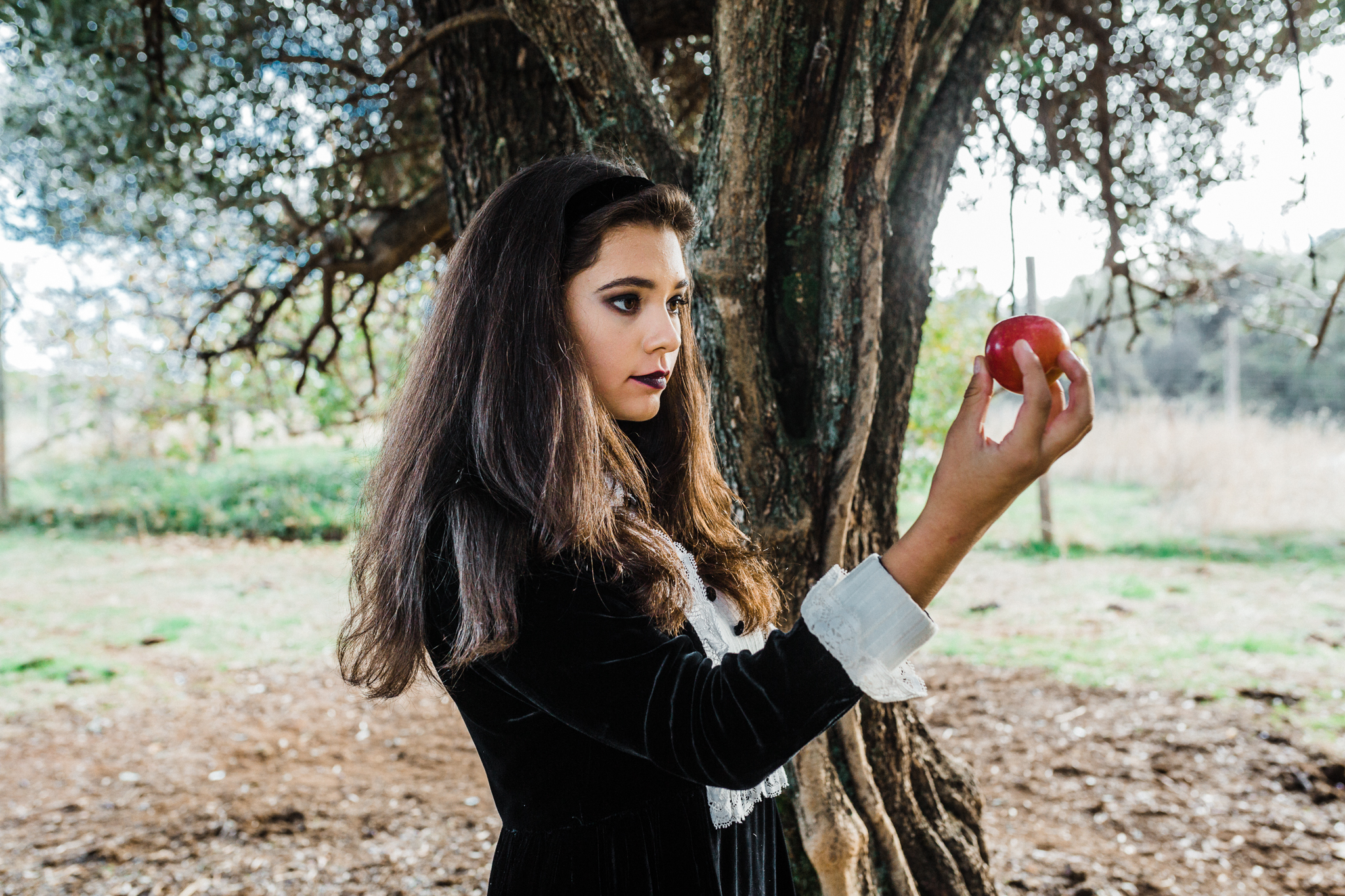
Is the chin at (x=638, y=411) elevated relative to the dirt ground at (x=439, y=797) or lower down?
elevated

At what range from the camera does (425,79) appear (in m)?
4.15

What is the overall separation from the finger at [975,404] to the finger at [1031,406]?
5 cm

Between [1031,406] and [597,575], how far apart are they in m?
0.59

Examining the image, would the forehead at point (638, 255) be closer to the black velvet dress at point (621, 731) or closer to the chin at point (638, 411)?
the chin at point (638, 411)

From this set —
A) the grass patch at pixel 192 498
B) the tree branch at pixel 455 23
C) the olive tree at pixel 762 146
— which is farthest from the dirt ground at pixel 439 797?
the grass patch at pixel 192 498

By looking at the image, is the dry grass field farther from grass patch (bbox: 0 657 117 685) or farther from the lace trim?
the lace trim

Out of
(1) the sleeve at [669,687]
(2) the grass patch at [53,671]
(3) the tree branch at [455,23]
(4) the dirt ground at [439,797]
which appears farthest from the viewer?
(2) the grass patch at [53,671]

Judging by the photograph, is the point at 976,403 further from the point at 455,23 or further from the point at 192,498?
the point at 192,498

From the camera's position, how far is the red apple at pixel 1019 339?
128 centimetres

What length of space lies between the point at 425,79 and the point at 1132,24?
3446 mm

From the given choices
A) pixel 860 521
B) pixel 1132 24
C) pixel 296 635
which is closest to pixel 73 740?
pixel 296 635

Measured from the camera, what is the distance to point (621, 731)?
39.9 inches

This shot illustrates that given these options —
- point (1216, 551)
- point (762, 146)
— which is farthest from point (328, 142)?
point (1216, 551)

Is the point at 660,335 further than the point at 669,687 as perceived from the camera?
Yes
